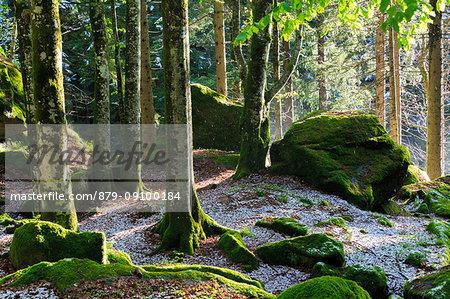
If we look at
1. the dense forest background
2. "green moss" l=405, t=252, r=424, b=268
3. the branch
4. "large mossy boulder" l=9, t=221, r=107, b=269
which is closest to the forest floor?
"green moss" l=405, t=252, r=424, b=268

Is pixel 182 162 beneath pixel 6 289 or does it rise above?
above

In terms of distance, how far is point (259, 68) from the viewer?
9.66 m

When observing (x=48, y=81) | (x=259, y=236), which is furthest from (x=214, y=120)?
(x=48, y=81)

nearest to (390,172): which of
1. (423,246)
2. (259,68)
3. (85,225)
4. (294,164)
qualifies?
(294,164)

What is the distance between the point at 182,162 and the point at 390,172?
6.25 m

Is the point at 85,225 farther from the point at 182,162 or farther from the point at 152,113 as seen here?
the point at 152,113

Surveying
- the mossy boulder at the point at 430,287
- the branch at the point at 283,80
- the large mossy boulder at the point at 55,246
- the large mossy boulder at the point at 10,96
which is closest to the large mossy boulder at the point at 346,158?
the branch at the point at 283,80

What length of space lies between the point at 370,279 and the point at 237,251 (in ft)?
6.10

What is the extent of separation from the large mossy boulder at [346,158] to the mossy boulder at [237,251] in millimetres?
4154

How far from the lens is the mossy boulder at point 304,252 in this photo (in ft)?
16.5

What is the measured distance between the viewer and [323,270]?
4727mm

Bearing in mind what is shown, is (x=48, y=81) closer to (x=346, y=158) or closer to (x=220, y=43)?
(x=346, y=158)

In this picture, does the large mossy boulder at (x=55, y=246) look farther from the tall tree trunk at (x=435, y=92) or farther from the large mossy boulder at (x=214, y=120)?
the tall tree trunk at (x=435, y=92)

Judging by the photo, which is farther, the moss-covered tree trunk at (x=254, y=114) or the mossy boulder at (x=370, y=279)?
the moss-covered tree trunk at (x=254, y=114)
